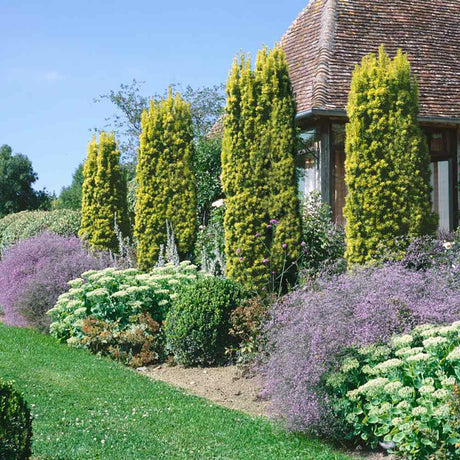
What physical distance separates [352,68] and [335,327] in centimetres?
949

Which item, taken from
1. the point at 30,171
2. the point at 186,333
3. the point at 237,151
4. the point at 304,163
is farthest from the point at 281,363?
the point at 30,171

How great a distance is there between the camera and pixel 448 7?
17703 mm

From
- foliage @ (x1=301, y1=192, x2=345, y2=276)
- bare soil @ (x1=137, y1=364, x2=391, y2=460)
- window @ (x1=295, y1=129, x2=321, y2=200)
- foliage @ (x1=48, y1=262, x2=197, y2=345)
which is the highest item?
window @ (x1=295, y1=129, x2=321, y2=200)

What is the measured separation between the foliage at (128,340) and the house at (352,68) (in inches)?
207

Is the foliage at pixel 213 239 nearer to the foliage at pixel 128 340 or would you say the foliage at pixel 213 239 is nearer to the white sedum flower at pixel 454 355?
the foliage at pixel 128 340

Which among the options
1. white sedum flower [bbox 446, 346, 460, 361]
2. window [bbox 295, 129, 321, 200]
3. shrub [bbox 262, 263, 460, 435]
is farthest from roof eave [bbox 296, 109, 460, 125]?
white sedum flower [bbox 446, 346, 460, 361]

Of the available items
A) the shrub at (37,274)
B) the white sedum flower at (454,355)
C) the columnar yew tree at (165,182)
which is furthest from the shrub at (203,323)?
the white sedum flower at (454,355)

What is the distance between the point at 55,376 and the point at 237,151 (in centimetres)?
437

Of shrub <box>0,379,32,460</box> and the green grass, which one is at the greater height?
shrub <box>0,379,32,460</box>

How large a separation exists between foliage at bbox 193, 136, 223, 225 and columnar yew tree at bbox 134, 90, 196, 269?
2.96m

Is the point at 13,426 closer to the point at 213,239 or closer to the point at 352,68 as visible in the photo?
the point at 213,239

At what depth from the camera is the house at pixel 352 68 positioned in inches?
554

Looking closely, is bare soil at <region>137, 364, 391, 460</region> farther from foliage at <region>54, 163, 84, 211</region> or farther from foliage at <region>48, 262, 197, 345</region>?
foliage at <region>54, 163, 84, 211</region>

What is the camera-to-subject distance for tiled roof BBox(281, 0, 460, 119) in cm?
1441
